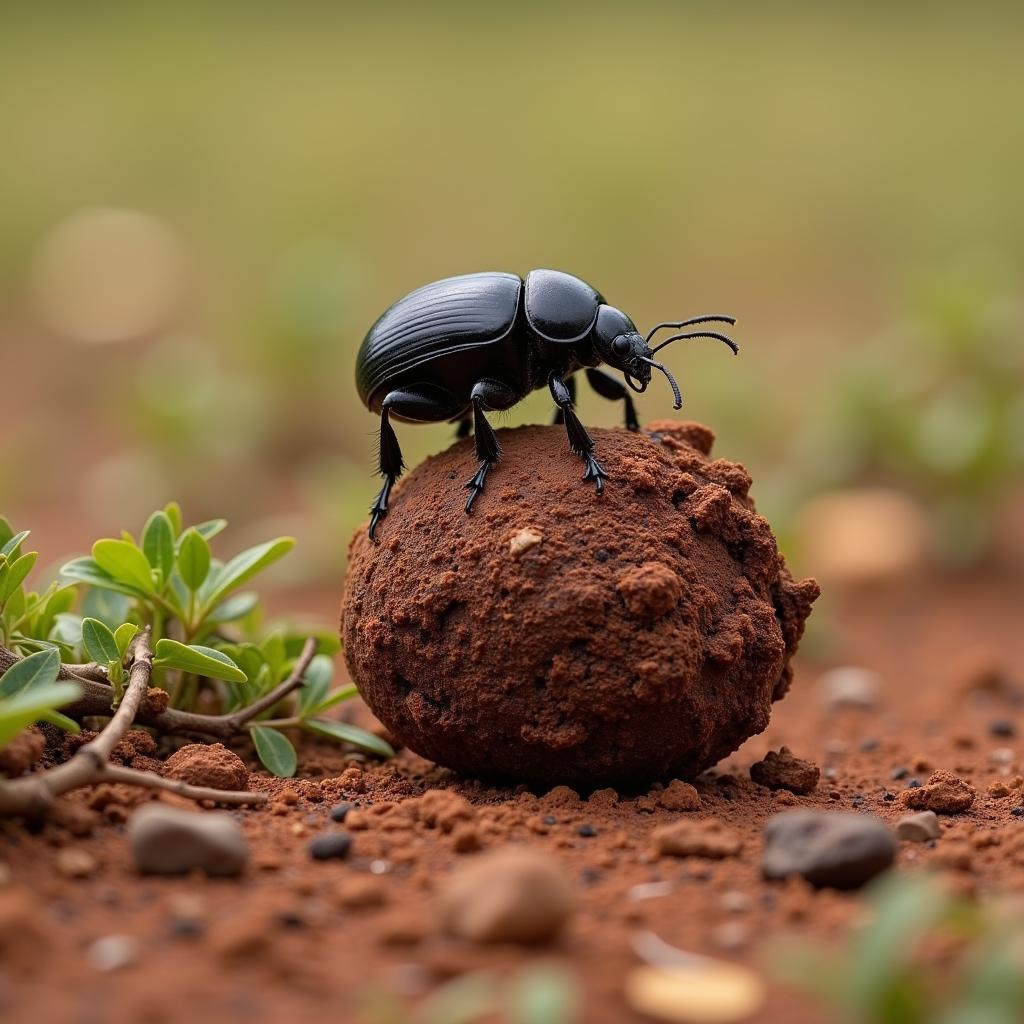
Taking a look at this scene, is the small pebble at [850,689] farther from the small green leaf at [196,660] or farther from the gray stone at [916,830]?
the small green leaf at [196,660]

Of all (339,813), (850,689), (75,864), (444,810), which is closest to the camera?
(75,864)

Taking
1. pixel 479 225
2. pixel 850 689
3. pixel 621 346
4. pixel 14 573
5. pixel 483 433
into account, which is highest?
pixel 479 225

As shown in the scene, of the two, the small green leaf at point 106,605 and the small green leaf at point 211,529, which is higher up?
the small green leaf at point 211,529

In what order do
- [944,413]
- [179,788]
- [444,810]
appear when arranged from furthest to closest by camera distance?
[944,413], [444,810], [179,788]

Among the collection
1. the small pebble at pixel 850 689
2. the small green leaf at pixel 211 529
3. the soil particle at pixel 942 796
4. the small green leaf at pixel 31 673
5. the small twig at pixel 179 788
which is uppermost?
the small pebble at pixel 850 689

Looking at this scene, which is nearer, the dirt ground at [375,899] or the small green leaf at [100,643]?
the dirt ground at [375,899]

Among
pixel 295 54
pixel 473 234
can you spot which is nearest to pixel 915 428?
pixel 473 234

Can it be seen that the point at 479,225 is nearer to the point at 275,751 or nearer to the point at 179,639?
the point at 179,639

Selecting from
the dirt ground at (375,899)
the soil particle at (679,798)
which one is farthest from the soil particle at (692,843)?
the soil particle at (679,798)

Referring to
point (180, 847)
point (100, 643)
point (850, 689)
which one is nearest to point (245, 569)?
point (100, 643)
